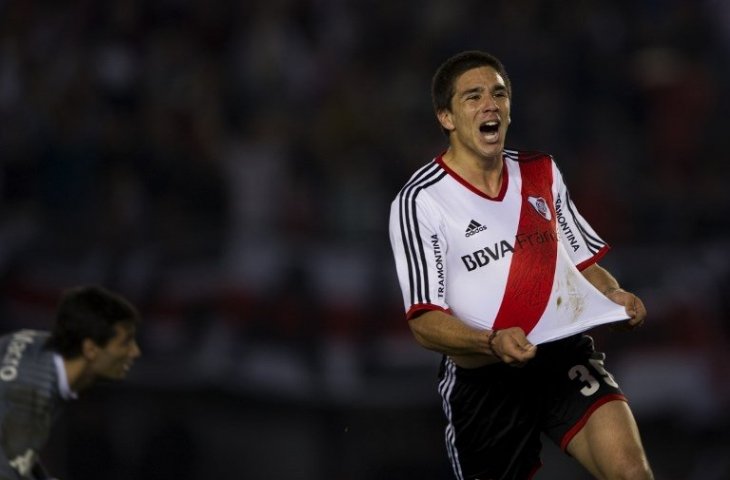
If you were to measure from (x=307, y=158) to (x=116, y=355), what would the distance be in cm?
443

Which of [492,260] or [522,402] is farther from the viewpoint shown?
[522,402]

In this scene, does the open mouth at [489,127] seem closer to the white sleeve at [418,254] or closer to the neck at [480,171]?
the neck at [480,171]

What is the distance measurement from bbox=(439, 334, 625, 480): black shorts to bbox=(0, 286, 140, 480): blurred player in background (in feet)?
4.46

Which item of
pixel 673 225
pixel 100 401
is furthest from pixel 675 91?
pixel 100 401

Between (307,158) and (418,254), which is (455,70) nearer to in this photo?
(418,254)

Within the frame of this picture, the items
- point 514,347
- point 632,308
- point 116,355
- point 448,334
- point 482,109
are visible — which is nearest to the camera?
point 514,347

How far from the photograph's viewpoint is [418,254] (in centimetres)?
493

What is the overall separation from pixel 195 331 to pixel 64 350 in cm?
384

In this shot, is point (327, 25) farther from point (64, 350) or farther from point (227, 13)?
point (64, 350)

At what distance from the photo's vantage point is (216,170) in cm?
958

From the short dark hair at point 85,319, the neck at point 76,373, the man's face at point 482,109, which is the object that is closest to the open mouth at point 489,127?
the man's face at point 482,109

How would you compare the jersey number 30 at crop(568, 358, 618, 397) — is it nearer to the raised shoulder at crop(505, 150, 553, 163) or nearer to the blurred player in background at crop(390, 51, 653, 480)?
the blurred player in background at crop(390, 51, 653, 480)

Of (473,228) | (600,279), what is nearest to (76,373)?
(473,228)

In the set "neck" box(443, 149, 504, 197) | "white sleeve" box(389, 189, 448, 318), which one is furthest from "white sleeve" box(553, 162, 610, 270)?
"white sleeve" box(389, 189, 448, 318)
